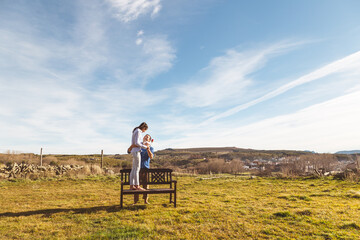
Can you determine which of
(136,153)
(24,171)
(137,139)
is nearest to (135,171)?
(136,153)

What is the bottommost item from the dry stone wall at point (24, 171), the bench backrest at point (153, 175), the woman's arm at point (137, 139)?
the dry stone wall at point (24, 171)

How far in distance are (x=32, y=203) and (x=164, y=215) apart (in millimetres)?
5592

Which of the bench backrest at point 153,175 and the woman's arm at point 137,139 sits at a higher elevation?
the woman's arm at point 137,139

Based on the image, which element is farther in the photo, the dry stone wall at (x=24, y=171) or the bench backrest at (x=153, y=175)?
the dry stone wall at (x=24, y=171)

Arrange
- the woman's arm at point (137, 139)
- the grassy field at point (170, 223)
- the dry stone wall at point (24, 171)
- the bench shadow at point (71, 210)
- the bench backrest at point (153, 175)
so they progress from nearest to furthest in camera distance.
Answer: the grassy field at point (170, 223) < the bench shadow at point (71, 210) < the woman's arm at point (137, 139) < the bench backrest at point (153, 175) < the dry stone wall at point (24, 171)

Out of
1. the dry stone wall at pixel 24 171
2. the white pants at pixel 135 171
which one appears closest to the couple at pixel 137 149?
the white pants at pixel 135 171

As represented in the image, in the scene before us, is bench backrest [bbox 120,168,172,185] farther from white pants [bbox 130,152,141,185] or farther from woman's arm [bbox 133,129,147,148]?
woman's arm [bbox 133,129,147,148]

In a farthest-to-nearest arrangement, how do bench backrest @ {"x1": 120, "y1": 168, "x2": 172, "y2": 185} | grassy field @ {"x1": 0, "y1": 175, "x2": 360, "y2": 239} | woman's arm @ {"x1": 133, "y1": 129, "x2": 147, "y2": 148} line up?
bench backrest @ {"x1": 120, "y1": 168, "x2": 172, "y2": 185} < woman's arm @ {"x1": 133, "y1": 129, "x2": 147, "y2": 148} < grassy field @ {"x1": 0, "y1": 175, "x2": 360, "y2": 239}

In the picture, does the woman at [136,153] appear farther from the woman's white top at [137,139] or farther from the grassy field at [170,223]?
Result: the grassy field at [170,223]

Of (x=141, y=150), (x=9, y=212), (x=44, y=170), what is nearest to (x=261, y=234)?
(x=141, y=150)

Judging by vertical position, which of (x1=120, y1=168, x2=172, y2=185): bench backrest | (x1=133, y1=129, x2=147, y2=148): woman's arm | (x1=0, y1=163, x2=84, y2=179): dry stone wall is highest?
(x1=133, y1=129, x2=147, y2=148): woman's arm

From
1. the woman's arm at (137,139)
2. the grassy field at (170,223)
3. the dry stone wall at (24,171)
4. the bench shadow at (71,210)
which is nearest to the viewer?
the grassy field at (170,223)

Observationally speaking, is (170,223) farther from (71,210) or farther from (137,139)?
(71,210)

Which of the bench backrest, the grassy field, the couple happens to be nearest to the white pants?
the couple
